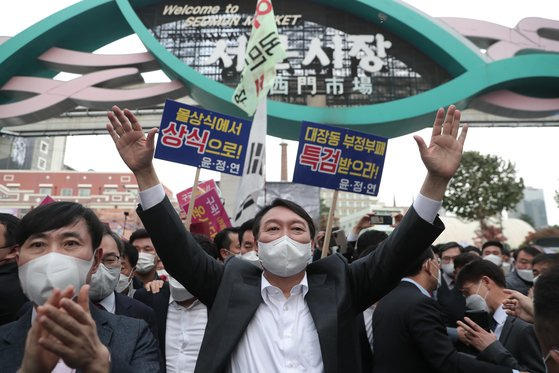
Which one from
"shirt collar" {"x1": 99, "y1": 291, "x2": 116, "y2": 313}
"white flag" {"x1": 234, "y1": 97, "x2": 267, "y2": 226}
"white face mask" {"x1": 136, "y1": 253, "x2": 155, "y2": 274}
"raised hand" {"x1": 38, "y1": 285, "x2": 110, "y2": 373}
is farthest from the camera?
"white flag" {"x1": 234, "y1": 97, "x2": 267, "y2": 226}

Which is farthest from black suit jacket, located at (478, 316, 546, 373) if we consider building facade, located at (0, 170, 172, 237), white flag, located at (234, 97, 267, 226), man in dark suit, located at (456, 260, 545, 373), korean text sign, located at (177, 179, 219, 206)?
building facade, located at (0, 170, 172, 237)

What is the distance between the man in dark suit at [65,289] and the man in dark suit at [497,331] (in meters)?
1.62

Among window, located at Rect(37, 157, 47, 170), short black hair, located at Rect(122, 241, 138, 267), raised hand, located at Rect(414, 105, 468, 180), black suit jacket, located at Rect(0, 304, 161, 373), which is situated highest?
raised hand, located at Rect(414, 105, 468, 180)

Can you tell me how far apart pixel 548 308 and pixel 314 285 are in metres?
0.89

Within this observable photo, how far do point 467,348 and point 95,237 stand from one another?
2049 mm

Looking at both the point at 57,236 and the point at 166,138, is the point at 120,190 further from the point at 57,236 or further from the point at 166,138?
the point at 57,236

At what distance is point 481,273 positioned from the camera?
112 inches

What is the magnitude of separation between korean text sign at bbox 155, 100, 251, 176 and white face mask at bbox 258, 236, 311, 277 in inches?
137

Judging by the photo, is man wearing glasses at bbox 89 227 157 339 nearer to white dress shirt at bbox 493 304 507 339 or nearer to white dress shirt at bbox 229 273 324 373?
white dress shirt at bbox 229 273 324 373

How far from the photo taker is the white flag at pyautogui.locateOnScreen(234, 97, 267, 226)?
5.70 m

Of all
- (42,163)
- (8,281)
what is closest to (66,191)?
(42,163)

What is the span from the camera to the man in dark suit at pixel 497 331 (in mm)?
2120

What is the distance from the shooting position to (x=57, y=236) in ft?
4.76

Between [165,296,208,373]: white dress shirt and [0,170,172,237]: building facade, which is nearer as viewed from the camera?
[165,296,208,373]: white dress shirt
